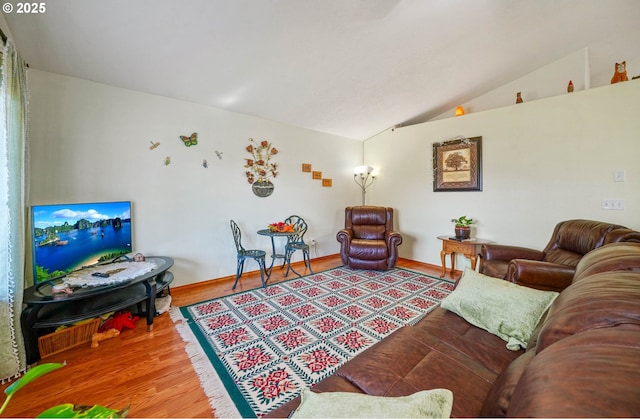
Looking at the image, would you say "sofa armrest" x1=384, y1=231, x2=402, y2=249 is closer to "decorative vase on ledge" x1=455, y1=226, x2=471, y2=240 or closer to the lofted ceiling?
"decorative vase on ledge" x1=455, y1=226, x2=471, y2=240

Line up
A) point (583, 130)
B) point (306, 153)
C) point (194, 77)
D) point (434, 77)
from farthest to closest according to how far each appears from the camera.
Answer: point (306, 153) → point (434, 77) → point (583, 130) → point (194, 77)

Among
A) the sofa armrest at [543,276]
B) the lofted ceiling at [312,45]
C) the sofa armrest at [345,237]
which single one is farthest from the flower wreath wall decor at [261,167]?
the sofa armrest at [543,276]

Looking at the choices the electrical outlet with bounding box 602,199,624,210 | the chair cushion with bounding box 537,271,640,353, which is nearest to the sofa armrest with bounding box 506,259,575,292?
the chair cushion with bounding box 537,271,640,353

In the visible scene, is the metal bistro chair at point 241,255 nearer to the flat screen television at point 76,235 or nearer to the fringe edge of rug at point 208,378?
the fringe edge of rug at point 208,378

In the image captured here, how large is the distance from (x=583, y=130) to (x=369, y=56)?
260 cm

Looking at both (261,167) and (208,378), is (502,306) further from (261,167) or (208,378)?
(261,167)

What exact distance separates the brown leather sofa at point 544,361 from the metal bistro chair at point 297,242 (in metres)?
2.39

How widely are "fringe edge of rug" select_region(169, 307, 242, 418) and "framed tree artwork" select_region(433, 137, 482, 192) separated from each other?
3.83 meters

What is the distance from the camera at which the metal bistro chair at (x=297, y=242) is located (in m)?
3.74

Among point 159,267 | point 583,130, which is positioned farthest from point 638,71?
point 159,267

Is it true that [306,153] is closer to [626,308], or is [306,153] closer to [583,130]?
[583,130]

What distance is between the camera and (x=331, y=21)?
2133 millimetres

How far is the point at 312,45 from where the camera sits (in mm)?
2377

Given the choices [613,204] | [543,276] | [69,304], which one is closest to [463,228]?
[613,204]
